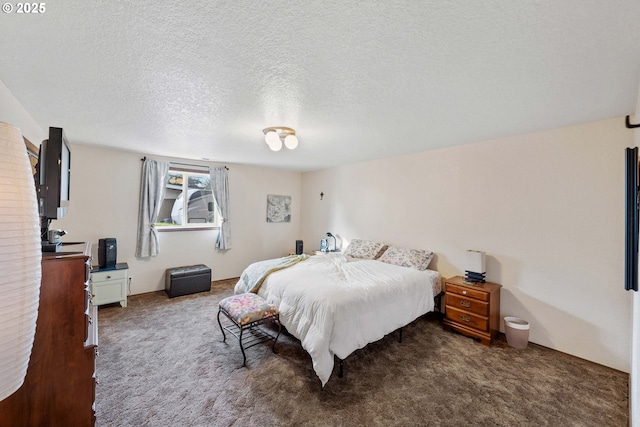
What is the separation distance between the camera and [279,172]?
5.84 metres

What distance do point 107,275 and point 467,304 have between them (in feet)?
15.7

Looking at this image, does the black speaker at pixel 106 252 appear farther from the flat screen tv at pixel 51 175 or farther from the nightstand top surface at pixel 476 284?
the nightstand top surface at pixel 476 284

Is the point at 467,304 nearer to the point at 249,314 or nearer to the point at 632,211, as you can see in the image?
the point at 632,211

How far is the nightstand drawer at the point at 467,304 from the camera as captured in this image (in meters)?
2.80

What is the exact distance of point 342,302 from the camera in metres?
2.22

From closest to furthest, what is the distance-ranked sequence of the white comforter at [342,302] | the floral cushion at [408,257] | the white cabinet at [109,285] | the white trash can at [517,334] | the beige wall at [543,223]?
the white comforter at [342,302] → the beige wall at [543,223] → the white trash can at [517,334] → the white cabinet at [109,285] → the floral cushion at [408,257]

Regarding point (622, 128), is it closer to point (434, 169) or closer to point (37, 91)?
point (434, 169)

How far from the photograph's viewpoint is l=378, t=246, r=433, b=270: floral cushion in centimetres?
354

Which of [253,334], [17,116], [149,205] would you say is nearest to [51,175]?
[17,116]

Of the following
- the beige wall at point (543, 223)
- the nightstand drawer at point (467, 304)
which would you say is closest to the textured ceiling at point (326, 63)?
the beige wall at point (543, 223)

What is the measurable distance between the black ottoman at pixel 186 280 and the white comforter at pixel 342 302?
4.42 ft

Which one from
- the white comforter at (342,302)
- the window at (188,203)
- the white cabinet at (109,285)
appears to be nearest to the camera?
the white comforter at (342,302)

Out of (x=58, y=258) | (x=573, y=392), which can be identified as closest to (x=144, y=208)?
(x=58, y=258)

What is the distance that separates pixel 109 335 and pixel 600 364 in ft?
16.8
